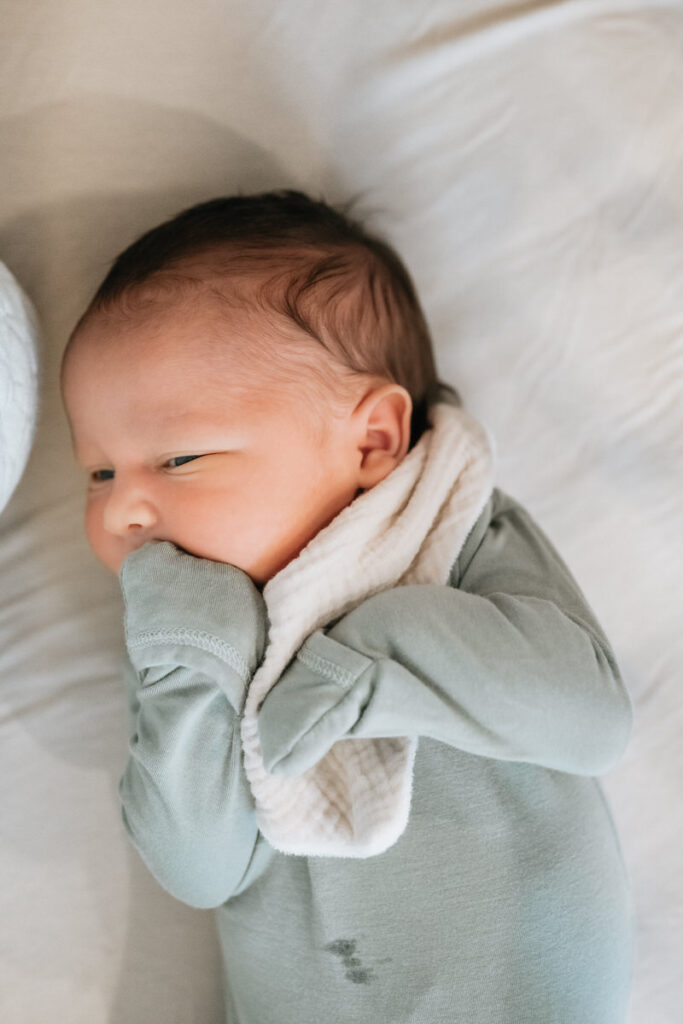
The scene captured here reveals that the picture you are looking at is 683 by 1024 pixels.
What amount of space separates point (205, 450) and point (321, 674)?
0.28m

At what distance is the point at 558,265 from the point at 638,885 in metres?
0.90

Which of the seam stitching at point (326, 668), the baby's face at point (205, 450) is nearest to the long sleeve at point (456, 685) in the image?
the seam stitching at point (326, 668)

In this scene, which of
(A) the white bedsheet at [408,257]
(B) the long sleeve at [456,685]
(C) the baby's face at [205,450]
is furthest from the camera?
(A) the white bedsheet at [408,257]

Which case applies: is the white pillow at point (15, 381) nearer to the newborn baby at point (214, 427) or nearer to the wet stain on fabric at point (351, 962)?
the newborn baby at point (214, 427)

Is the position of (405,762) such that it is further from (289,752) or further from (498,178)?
(498,178)

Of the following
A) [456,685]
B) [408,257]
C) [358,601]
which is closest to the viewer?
[456,685]

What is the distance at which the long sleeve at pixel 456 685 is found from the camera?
0.84 m

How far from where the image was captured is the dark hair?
0.99 metres

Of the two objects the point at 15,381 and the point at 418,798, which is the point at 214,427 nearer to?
the point at 15,381

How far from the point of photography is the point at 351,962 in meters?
0.93

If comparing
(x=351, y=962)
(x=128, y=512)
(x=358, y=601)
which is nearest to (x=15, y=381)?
(x=128, y=512)

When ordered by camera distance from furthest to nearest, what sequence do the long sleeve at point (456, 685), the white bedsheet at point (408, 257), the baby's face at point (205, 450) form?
the white bedsheet at point (408, 257) → the baby's face at point (205, 450) → the long sleeve at point (456, 685)

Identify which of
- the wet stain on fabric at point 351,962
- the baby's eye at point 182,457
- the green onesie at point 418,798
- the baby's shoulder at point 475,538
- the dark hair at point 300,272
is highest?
the dark hair at point 300,272

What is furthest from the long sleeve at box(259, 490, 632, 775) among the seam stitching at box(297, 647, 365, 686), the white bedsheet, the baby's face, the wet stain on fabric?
the white bedsheet
